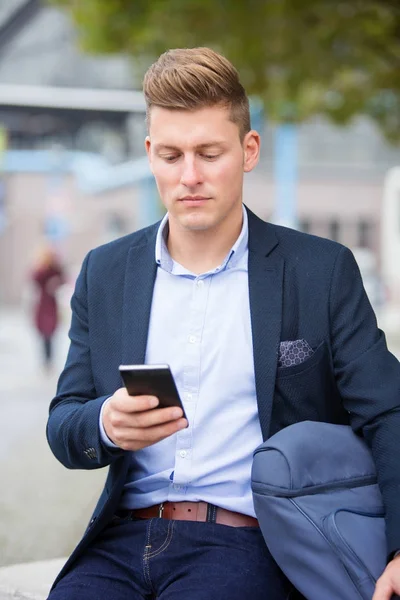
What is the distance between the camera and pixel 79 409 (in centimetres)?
220

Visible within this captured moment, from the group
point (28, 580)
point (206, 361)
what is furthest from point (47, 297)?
point (206, 361)

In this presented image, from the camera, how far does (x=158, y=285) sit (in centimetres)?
236

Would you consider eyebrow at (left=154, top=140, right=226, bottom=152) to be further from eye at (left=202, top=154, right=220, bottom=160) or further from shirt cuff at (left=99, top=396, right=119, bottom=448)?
shirt cuff at (left=99, top=396, right=119, bottom=448)

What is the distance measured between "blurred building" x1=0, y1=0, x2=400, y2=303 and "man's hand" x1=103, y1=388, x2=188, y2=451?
57.4ft

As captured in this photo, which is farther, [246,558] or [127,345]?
[127,345]

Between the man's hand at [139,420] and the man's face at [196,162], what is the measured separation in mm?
506

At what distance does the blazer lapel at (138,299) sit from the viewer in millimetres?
2264

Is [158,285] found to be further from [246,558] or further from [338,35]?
[338,35]

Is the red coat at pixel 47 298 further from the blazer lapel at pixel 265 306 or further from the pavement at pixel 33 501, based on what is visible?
the blazer lapel at pixel 265 306

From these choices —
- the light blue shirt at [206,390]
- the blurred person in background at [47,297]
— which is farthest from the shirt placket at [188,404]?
the blurred person in background at [47,297]

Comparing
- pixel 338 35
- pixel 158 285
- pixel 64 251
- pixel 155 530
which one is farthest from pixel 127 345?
pixel 64 251

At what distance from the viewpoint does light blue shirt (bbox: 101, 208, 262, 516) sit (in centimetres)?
221

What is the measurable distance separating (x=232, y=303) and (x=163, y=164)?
0.36 meters

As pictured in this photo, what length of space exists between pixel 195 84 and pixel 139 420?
75 cm
